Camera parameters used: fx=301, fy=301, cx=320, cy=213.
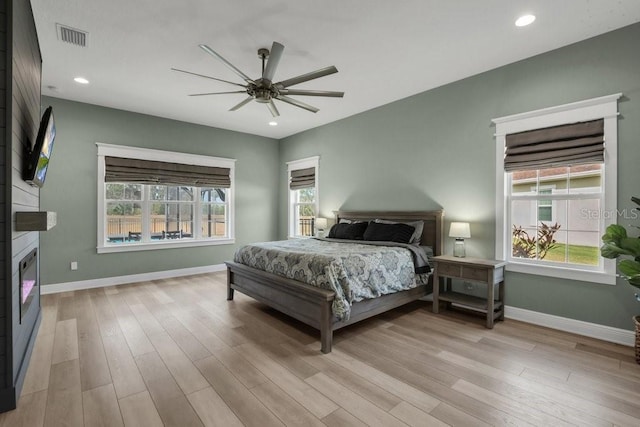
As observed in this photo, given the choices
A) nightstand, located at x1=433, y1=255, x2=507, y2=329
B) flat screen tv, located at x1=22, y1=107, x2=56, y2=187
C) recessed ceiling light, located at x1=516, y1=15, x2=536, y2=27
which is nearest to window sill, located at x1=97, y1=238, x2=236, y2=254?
flat screen tv, located at x1=22, y1=107, x2=56, y2=187

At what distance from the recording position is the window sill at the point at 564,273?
9.35ft

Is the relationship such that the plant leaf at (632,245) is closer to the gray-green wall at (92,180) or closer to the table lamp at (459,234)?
the table lamp at (459,234)

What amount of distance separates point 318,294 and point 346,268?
0.38 m

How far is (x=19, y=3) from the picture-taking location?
6.72ft

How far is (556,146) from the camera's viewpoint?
10.2 feet

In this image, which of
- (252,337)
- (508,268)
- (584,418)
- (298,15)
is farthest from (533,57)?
(252,337)

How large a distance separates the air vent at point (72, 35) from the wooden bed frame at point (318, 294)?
2.83m

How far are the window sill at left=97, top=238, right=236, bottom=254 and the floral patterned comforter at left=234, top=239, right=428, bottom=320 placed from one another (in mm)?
2287

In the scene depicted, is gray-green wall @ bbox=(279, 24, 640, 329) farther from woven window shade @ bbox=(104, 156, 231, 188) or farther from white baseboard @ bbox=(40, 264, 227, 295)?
white baseboard @ bbox=(40, 264, 227, 295)

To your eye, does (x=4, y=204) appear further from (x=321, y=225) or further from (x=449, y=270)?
(x=321, y=225)

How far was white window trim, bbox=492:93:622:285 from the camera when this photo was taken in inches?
111

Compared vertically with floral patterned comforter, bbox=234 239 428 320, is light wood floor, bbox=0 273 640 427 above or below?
below

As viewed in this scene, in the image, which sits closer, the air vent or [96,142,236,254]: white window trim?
the air vent

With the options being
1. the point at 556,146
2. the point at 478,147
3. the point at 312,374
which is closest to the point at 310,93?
the point at 478,147
